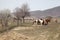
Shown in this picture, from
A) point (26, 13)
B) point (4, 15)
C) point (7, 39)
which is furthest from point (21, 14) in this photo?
point (7, 39)

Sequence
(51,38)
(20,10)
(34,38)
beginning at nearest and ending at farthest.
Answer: (51,38) < (34,38) < (20,10)

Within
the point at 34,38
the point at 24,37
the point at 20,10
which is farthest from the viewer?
the point at 20,10

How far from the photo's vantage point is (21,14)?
283ft

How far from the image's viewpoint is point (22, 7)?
91500mm

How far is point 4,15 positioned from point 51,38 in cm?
3599

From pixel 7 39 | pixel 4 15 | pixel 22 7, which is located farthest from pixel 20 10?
pixel 7 39

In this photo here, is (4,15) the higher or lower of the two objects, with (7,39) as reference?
higher

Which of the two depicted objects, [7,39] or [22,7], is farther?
[22,7]

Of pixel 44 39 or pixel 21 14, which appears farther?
pixel 21 14

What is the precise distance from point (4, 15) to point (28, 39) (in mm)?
33465

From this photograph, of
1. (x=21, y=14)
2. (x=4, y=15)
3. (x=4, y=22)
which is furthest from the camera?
(x=21, y=14)

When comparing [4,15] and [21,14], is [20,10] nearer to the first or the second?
[21,14]

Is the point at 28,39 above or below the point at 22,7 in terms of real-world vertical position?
below

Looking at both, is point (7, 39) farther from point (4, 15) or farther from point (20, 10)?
point (20, 10)
